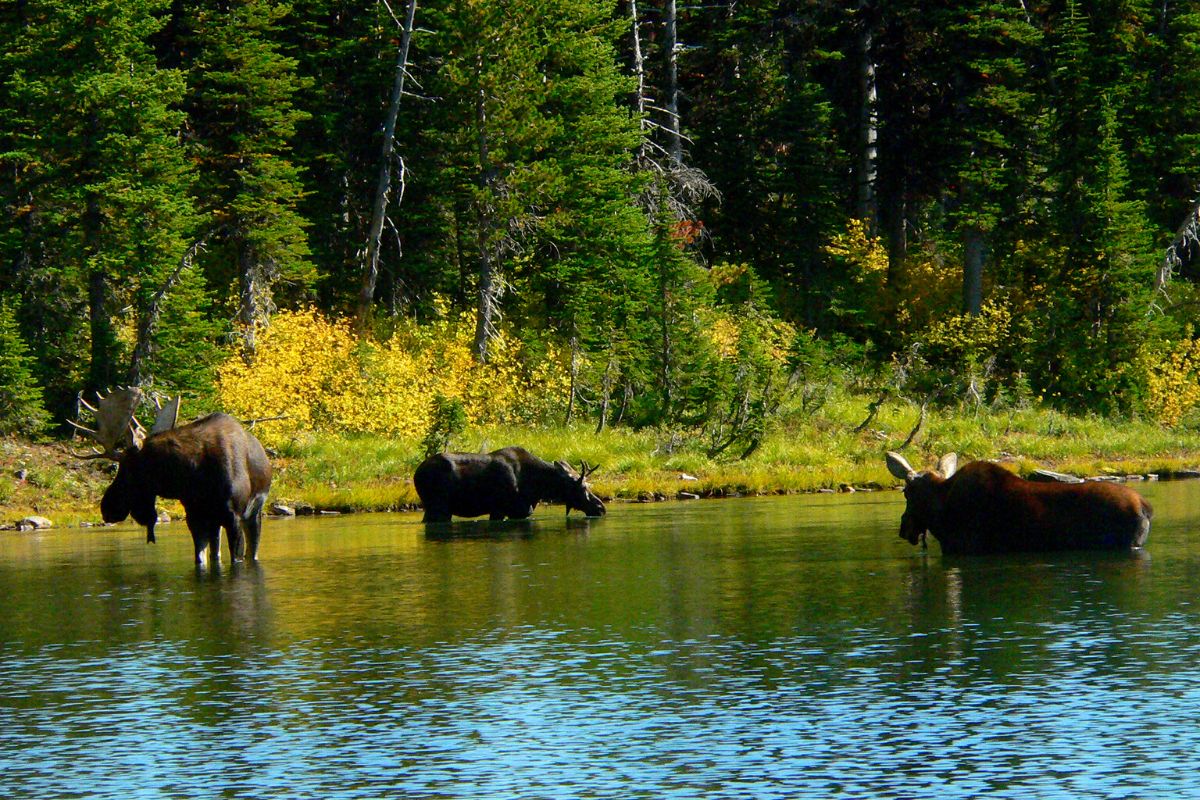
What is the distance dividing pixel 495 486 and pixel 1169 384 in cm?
2696

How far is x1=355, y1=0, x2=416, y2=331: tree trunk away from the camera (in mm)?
51562

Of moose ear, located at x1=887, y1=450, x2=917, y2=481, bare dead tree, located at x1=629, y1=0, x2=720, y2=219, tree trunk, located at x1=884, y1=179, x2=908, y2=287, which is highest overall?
bare dead tree, located at x1=629, y1=0, x2=720, y2=219

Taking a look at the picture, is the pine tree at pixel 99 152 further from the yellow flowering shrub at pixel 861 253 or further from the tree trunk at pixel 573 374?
the yellow flowering shrub at pixel 861 253

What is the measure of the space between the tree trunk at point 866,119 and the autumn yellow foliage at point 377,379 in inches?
575

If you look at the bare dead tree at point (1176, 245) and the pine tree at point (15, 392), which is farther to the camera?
the bare dead tree at point (1176, 245)

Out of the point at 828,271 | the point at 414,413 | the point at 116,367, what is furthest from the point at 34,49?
the point at 828,271

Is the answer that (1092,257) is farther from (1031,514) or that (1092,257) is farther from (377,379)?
(1031,514)

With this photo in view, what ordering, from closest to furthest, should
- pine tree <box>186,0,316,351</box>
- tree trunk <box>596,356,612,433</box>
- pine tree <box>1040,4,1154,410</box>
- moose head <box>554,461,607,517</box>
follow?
1. moose head <box>554,461,607,517</box>
2. pine tree <box>186,0,316,351</box>
3. tree trunk <box>596,356,612,433</box>
4. pine tree <box>1040,4,1154,410</box>

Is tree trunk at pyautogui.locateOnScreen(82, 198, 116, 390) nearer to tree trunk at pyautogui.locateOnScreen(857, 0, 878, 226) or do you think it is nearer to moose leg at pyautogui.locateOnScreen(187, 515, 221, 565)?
moose leg at pyautogui.locateOnScreen(187, 515, 221, 565)

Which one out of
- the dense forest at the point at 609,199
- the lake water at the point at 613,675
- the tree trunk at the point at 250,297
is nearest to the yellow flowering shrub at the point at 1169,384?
the dense forest at the point at 609,199

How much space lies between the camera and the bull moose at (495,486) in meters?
34.1

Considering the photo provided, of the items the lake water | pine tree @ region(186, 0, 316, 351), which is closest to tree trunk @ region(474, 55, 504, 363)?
pine tree @ region(186, 0, 316, 351)

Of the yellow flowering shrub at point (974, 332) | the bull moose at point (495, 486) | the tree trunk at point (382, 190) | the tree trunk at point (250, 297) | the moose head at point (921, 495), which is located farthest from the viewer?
the yellow flowering shrub at point (974, 332)

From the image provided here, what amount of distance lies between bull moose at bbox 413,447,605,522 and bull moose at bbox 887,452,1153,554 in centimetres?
1162
